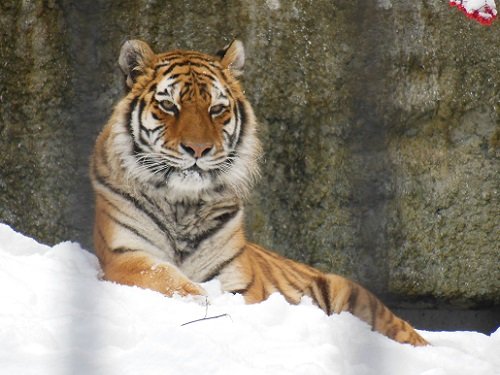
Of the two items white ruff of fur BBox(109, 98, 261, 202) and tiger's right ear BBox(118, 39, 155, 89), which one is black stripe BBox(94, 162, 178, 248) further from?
tiger's right ear BBox(118, 39, 155, 89)

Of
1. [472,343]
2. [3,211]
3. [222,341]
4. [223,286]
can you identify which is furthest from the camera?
[3,211]

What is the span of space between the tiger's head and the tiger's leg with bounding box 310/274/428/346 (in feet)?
1.54

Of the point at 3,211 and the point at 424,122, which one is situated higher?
the point at 424,122

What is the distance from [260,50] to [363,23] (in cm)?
42

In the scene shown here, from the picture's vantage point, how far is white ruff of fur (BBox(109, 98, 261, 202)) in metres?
3.62

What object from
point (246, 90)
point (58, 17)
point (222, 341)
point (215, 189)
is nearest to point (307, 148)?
point (246, 90)

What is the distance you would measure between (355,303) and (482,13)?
1.25 m

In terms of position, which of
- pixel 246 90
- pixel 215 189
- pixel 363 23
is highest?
pixel 363 23

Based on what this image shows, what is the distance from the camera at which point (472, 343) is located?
3.25m

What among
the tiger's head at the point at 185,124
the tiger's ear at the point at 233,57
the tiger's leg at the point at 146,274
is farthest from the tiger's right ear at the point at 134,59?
the tiger's leg at the point at 146,274

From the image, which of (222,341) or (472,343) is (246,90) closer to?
(472,343)

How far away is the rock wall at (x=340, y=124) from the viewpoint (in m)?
4.23

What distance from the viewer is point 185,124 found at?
11.8ft

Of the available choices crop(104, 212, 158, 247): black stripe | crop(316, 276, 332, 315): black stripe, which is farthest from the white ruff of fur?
crop(316, 276, 332, 315): black stripe
